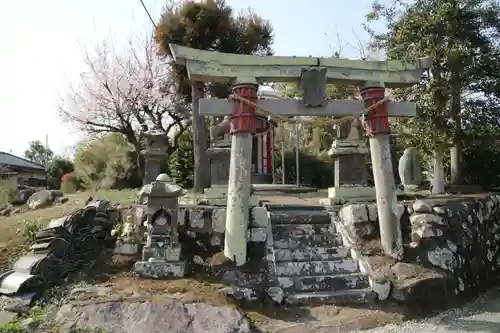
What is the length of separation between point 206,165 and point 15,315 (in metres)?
7.90

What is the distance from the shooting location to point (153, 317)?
5395 mm

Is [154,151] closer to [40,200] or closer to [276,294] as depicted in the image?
[40,200]

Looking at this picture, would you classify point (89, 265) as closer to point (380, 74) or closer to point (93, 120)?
point (380, 74)

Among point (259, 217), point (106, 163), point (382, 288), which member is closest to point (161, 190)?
point (259, 217)

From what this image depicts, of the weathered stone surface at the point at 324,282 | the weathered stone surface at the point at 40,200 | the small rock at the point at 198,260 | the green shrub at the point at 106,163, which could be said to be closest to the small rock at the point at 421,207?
the weathered stone surface at the point at 324,282

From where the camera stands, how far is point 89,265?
699 centimetres

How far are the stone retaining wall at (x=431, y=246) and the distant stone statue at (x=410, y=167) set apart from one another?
2.30 metres

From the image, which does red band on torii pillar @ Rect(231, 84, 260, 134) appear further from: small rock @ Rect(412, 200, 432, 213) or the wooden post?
small rock @ Rect(412, 200, 432, 213)

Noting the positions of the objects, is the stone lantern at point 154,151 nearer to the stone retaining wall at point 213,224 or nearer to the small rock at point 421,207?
the stone retaining wall at point 213,224

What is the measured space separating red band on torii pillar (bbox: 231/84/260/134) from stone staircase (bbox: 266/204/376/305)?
1.81 m

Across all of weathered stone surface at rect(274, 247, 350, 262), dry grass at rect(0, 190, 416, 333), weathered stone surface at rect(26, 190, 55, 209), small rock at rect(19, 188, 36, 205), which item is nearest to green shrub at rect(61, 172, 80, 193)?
small rock at rect(19, 188, 36, 205)

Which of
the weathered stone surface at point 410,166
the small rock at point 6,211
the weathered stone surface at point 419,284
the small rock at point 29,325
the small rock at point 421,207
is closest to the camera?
the small rock at point 29,325

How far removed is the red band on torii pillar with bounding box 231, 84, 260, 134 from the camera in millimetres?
7145

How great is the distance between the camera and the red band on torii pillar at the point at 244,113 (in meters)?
7.14
